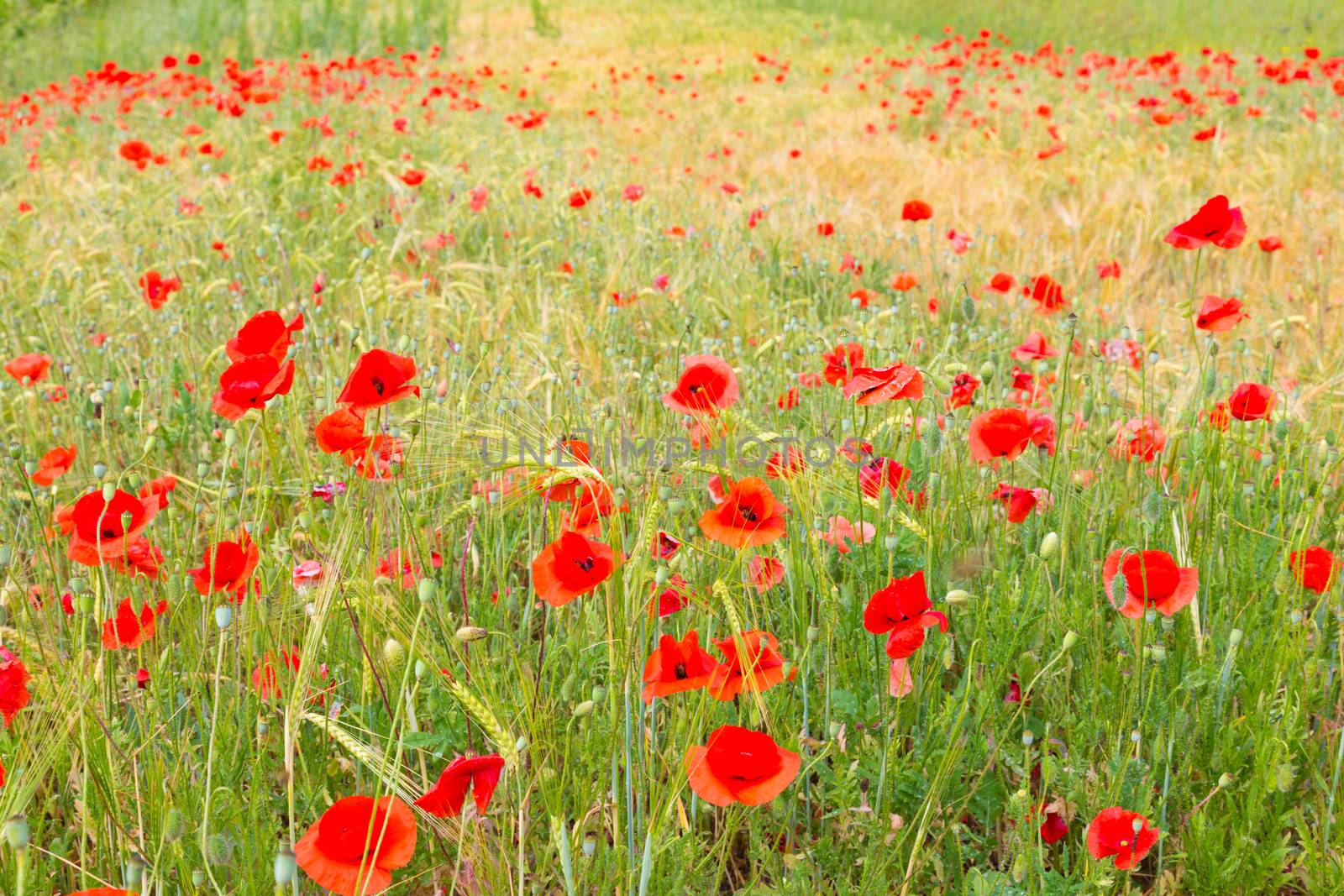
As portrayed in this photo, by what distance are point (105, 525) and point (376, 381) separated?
39cm

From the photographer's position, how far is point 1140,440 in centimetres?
192

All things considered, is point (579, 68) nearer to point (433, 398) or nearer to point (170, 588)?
point (433, 398)

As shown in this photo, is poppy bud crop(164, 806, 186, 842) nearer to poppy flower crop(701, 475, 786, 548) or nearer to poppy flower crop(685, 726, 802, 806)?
poppy flower crop(685, 726, 802, 806)

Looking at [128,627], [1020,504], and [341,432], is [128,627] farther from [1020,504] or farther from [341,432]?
[1020,504]

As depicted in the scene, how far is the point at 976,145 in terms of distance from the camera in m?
6.32

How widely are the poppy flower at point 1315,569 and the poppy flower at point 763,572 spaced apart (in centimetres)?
73

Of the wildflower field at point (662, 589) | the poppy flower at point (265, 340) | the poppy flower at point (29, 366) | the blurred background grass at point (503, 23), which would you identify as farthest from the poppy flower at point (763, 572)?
the blurred background grass at point (503, 23)

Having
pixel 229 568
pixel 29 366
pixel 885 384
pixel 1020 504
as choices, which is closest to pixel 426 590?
pixel 229 568

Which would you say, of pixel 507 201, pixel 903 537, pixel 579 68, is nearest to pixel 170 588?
pixel 903 537

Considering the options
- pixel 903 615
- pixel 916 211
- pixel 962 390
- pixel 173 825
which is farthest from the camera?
pixel 916 211

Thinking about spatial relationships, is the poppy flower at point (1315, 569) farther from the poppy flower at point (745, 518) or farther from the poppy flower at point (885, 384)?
the poppy flower at point (745, 518)

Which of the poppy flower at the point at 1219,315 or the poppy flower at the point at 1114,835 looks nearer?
the poppy flower at the point at 1114,835

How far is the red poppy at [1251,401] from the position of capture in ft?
5.89

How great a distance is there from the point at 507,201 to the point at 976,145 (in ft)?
10.2
